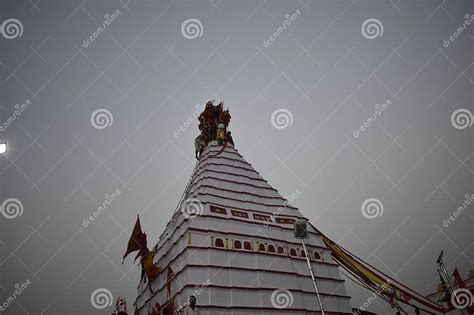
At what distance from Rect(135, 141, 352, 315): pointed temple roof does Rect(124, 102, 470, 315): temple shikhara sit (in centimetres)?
4

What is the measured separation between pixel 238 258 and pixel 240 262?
0.61 feet

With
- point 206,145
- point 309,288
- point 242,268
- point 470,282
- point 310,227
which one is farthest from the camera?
point 206,145

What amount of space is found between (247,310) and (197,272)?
2.40 m

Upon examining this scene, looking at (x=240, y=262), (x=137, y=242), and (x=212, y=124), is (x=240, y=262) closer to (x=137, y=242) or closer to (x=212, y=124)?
(x=137, y=242)

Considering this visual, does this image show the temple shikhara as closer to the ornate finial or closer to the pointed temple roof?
the pointed temple roof

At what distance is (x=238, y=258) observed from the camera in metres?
14.4

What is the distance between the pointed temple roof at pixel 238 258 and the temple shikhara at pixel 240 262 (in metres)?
0.04

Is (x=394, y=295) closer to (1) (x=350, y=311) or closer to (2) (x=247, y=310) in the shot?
(1) (x=350, y=311)

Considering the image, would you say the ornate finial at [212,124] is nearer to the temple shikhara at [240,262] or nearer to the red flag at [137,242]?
the temple shikhara at [240,262]

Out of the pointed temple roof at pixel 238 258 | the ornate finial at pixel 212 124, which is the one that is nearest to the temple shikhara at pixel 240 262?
the pointed temple roof at pixel 238 258

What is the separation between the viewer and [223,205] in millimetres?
16125

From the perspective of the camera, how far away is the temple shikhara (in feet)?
43.1

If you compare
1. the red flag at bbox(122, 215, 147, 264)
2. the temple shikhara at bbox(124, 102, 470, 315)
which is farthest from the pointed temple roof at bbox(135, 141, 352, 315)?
the red flag at bbox(122, 215, 147, 264)

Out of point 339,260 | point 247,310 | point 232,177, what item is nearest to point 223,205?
point 232,177
